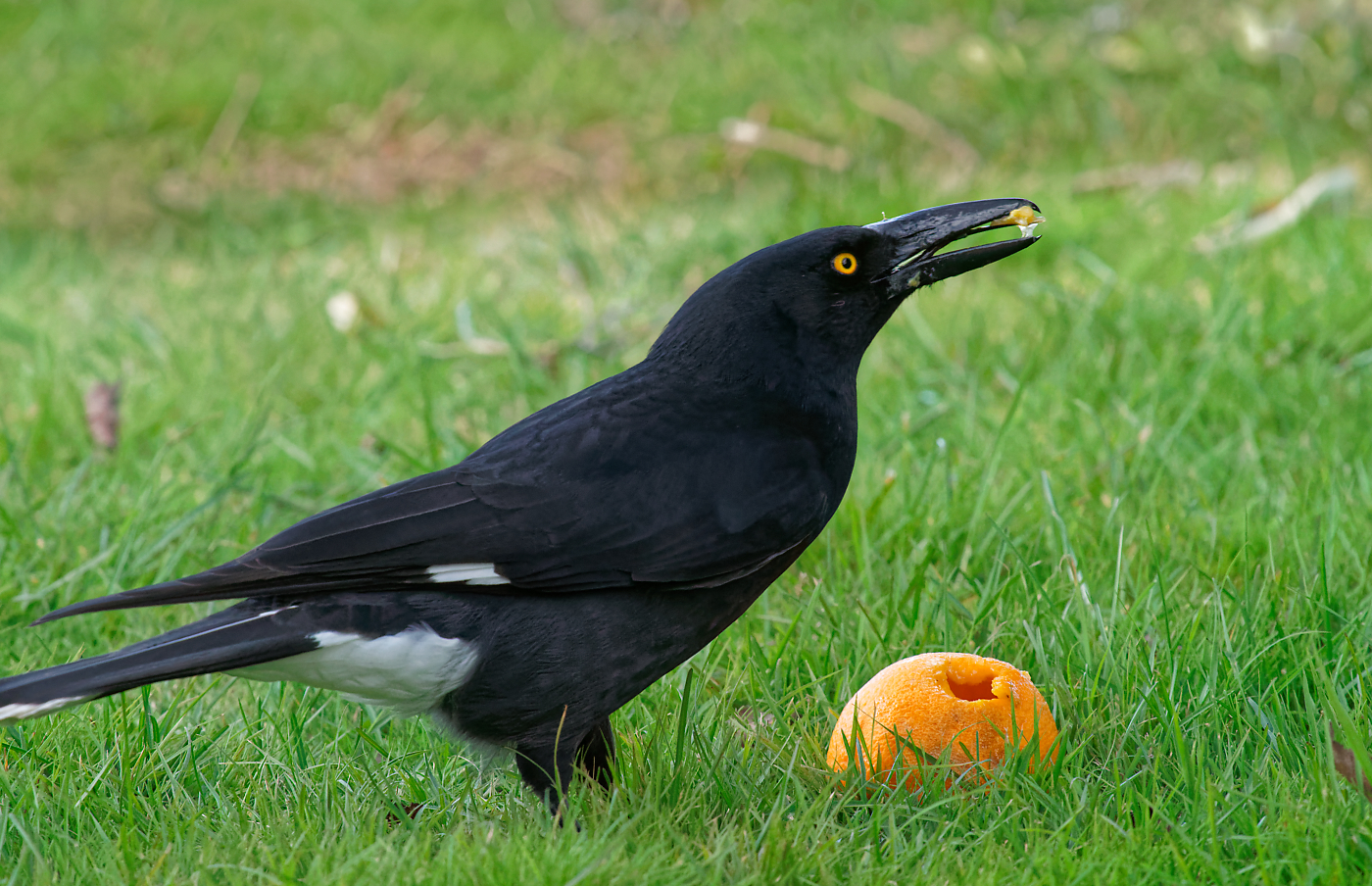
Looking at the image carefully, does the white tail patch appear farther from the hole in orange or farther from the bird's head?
the hole in orange

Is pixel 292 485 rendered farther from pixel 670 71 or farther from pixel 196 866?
pixel 670 71

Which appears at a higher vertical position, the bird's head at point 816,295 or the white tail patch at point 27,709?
the bird's head at point 816,295

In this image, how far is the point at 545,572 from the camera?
2.31m

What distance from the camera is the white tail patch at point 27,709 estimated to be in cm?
200

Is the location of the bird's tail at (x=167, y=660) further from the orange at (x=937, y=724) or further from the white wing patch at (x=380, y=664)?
the orange at (x=937, y=724)

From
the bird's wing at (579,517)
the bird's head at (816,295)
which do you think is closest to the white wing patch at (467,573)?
the bird's wing at (579,517)

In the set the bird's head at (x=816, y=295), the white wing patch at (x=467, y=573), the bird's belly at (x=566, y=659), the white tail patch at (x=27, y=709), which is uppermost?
the bird's head at (x=816, y=295)

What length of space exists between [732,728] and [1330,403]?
2.26m

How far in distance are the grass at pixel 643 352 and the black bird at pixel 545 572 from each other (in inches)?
5.9

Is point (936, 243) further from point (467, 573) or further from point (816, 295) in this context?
point (467, 573)

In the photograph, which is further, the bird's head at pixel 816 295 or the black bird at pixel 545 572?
the bird's head at pixel 816 295

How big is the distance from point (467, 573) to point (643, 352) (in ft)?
7.82

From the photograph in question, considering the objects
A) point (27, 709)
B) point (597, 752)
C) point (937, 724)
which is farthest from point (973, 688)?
point (27, 709)

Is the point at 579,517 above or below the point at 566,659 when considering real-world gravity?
above
